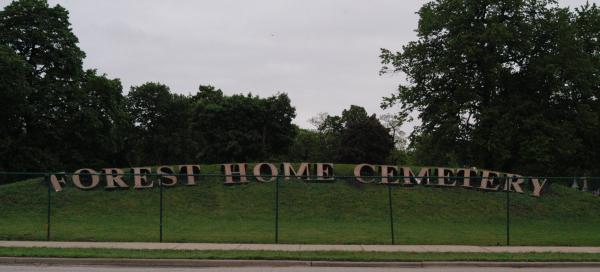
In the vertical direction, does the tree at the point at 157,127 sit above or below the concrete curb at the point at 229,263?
above

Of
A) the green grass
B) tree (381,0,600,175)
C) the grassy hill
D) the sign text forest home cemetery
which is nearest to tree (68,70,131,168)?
the sign text forest home cemetery

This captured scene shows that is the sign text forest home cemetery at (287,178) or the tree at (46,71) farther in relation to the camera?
the tree at (46,71)

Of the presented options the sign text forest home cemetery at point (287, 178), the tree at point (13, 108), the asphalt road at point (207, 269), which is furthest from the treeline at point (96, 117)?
the asphalt road at point (207, 269)

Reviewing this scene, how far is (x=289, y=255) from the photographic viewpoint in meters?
16.6

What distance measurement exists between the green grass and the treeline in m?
32.9

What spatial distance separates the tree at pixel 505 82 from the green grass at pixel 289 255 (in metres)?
26.7

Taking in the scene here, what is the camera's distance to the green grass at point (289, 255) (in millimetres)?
16062

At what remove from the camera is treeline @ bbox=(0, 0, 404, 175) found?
48.5 meters

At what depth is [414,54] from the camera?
47.7m

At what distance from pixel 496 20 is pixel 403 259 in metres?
32.9

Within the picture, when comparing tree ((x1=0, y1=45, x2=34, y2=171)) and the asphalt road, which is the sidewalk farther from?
tree ((x1=0, y1=45, x2=34, y2=171))

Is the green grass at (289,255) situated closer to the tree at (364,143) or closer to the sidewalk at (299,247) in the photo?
the sidewalk at (299,247)

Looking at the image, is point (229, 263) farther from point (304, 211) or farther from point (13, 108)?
point (13, 108)

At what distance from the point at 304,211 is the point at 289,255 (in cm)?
1922
